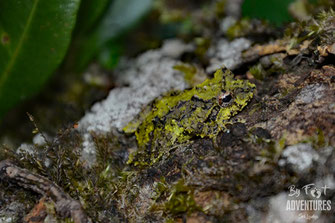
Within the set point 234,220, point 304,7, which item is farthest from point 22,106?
point 304,7

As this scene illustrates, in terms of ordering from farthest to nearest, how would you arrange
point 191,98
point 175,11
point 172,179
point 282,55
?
point 175,11
point 282,55
point 191,98
point 172,179

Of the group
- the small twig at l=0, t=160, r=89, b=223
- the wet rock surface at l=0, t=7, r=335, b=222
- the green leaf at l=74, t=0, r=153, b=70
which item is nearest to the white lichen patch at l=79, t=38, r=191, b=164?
the wet rock surface at l=0, t=7, r=335, b=222

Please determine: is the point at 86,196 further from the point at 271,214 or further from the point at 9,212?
the point at 271,214

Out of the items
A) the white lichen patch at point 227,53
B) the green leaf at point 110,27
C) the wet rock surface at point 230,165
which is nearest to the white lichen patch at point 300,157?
the wet rock surface at point 230,165

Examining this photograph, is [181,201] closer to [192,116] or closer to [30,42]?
[192,116]

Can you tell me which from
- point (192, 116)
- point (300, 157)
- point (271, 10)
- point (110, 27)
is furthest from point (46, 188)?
point (271, 10)

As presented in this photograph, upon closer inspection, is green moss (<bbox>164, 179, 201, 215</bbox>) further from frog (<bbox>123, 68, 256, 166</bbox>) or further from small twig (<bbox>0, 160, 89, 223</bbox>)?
small twig (<bbox>0, 160, 89, 223</bbox>)
